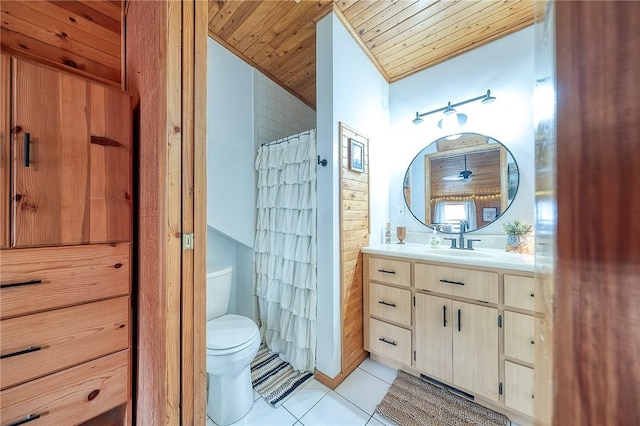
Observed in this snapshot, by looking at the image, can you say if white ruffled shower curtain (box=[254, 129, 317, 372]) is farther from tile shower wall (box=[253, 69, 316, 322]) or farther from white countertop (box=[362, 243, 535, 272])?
white countertop (box=[362, 243, 535, 272])

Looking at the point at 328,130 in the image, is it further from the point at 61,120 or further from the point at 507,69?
the point at 507,69

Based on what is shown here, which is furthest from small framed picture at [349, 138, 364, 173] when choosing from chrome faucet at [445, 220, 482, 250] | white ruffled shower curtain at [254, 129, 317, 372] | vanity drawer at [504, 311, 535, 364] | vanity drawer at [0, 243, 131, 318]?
vanity drawer at [0, 243, 131, 318]

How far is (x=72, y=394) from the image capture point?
758 mm

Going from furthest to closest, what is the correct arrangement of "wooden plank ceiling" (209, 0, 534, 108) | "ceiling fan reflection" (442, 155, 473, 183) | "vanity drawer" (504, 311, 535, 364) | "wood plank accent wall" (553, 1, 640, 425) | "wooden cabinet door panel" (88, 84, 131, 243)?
"ceiling fan reflection" (442, 155, 473, 183), "wooden plank ceiling" (209, 0, 534, 108), "vanity drawer" (504, 311, 535, 364), "wooden cabinet door panel" (88, 84, 131, 243), "wood plank accent wall" (553, 1, 640, 425)

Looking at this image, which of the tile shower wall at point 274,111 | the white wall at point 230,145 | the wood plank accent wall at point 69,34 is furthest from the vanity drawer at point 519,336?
the wood plank accent wall at point 69,34

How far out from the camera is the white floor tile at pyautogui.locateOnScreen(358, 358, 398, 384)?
1.64 meters

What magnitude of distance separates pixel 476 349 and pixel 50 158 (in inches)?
83.1

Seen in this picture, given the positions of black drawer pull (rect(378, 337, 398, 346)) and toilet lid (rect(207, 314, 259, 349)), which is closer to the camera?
toilet lid (rect(207, 314, 259, 349))

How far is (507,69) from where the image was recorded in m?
1.78

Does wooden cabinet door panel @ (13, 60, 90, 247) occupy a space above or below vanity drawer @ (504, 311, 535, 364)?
above

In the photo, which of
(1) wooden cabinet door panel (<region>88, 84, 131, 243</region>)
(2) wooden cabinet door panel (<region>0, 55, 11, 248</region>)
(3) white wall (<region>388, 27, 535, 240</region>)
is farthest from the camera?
(3) white wall (<region>388, 27, 535, 240</region>)

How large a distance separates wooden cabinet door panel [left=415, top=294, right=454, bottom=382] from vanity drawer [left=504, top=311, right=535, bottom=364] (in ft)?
0.90

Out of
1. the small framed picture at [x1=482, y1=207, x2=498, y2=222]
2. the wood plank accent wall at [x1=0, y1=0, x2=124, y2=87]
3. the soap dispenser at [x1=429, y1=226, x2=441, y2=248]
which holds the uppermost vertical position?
the wood plank accent wall at [x1=0, y1=0, x2=124, y2=87]

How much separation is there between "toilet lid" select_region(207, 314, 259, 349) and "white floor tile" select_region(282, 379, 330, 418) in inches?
19.0
